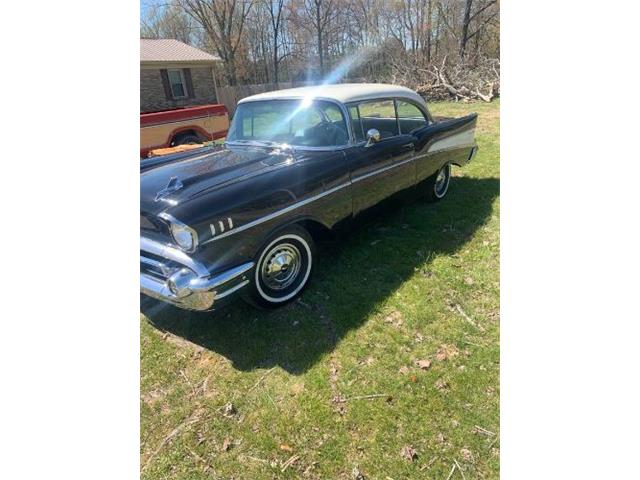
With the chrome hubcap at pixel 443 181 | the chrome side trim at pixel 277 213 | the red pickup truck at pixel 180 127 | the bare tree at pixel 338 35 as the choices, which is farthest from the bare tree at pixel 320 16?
the chrome side trim at pixel 277 213

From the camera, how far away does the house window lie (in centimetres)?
1891

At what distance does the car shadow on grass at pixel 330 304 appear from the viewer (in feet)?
9.90

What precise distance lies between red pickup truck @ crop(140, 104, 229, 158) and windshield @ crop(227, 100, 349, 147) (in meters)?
5.69

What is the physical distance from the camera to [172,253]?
2.85 meters

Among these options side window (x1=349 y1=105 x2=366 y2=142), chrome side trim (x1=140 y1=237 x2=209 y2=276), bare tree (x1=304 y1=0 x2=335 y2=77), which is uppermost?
bare tree (x1=304 y1=0 x2=335 y2=77)

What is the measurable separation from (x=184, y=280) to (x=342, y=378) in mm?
1271

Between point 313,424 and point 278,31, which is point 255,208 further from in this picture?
point 278,31

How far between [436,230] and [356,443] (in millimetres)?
2951

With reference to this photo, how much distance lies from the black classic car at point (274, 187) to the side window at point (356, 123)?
0.01 metres

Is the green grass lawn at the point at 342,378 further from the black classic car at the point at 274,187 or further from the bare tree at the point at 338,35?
the bare tree at the point at 338,35

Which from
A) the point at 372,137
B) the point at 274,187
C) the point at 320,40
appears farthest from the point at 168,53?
the point at 274,187

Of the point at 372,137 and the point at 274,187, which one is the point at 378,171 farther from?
the point at 274,187

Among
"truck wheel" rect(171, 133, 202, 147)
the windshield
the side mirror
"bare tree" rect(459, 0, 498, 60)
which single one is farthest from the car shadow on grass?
"bare tree" rect(459, 0, 498, 60)

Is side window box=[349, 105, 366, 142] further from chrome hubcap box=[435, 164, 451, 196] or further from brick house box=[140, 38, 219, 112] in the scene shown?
brick house box=[140, 38, 219, 112]
